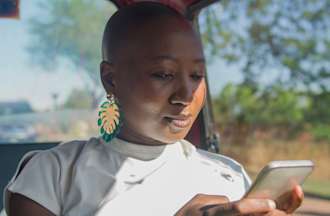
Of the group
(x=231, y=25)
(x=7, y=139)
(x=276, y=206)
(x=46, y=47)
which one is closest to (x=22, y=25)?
(x=46, y=47)

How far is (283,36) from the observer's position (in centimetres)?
1110

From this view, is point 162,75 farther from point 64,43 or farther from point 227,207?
point 64,43

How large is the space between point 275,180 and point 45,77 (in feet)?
7.37

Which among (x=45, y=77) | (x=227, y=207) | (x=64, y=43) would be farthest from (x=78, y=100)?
(x=227, y=207)

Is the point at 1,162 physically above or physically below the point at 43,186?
below

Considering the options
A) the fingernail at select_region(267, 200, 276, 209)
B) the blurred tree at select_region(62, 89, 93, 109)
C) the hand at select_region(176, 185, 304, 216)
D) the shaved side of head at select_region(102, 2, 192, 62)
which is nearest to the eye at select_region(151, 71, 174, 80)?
the shaved side of head at select_region(102, 2, 192, 62)

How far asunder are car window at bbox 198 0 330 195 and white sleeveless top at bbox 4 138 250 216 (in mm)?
9088

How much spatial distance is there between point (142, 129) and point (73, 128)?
1.88 meters

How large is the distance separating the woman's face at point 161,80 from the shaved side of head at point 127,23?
0.02 metres

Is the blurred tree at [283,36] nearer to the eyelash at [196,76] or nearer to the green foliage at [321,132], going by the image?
the green foliage at [321,132]

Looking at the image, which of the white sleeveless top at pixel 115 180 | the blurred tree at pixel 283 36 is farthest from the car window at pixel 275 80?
the white sleeveless top at pixel 115 180

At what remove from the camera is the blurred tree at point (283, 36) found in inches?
436

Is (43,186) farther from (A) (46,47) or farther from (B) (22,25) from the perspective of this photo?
(A) (46,47)

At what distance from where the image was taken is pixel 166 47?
163 cm
